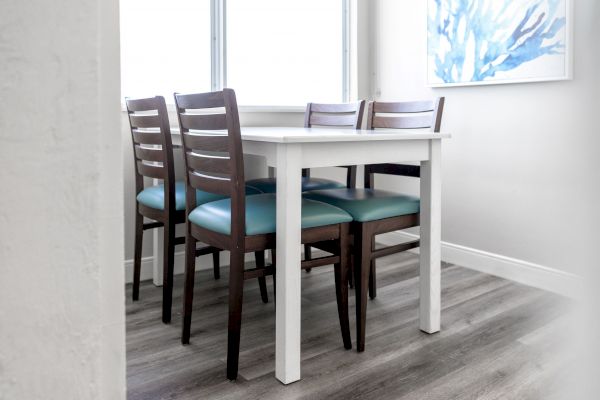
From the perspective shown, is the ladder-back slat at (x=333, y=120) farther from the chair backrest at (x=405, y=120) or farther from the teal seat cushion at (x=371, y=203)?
the teal seat cushion at (x=371, y=203)

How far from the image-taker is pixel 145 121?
217cm

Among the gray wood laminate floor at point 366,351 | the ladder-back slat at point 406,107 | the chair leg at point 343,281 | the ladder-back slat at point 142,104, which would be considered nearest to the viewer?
the gray wood laminate floor at point 366,351

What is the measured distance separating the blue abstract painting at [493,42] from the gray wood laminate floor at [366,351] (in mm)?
1103

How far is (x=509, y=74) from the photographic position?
2648 millimetres

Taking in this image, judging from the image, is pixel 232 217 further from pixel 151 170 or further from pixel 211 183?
pixel 151 170

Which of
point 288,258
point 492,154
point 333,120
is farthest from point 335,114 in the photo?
point 288,258

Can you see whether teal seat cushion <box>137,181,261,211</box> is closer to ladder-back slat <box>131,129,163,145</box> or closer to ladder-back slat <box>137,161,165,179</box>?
ladder-back slat <box>137,161,165,179</box>

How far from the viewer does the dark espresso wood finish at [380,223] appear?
6.01ft

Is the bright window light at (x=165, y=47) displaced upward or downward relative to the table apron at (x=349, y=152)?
upward

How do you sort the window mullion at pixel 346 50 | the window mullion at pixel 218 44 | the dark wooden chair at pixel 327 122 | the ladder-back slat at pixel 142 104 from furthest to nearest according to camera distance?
the window mullion at pixel 346 50 → the window mullion at pixel 218 44 → the dark wooden chair at pixel 327 122 → the ladder-back slat at pixel 142 104

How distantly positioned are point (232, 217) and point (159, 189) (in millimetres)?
809

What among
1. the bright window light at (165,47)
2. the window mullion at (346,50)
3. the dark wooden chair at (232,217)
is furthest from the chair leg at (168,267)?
the window mullion at (346,50)

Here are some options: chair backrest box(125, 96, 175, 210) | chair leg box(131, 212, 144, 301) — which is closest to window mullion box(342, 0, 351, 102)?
chair backrest box(125, 96, 175, 210)

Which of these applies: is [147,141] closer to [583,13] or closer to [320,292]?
[320,292]
